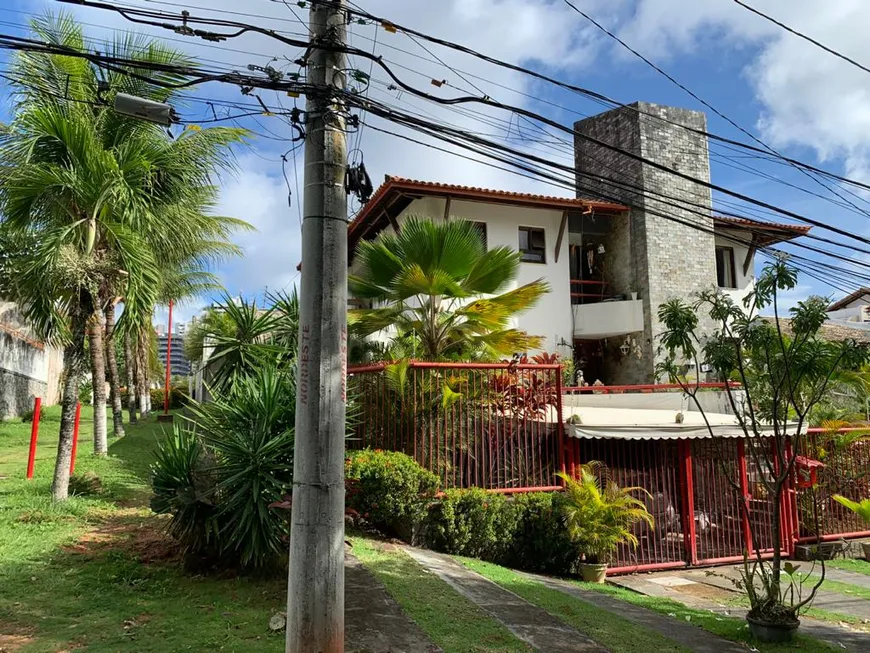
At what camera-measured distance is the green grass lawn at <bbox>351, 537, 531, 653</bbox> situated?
17.6 ft

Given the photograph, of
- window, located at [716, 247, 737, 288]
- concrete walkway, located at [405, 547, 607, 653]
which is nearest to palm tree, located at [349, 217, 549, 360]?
concrete walkway, located at [405, 547, 607, 653]

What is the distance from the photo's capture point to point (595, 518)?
370 inches

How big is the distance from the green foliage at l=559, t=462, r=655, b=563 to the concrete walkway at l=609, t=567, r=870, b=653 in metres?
0.71

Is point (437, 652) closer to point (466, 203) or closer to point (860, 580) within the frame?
point (860, 580)

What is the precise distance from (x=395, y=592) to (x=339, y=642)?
6.72 ft

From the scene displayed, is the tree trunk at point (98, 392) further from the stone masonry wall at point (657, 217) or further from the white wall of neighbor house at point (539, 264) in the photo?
the stone masonry wall at point (657, 217)

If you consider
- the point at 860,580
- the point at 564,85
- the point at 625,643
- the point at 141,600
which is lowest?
the point at 860,580

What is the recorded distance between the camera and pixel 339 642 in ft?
14.3

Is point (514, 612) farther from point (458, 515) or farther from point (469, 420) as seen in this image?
point (469, 420)

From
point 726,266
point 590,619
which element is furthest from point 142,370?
point 590,619

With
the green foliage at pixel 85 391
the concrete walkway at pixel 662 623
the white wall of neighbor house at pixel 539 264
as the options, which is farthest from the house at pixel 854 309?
the green foliage at pixel 85 391

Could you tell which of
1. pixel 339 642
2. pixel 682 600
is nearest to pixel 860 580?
pixel 682 600

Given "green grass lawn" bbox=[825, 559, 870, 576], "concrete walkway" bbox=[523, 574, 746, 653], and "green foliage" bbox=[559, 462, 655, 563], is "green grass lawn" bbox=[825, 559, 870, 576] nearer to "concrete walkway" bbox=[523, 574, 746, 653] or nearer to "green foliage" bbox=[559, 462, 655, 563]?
"green foliage" bbox=[559, 462, 655, 563]

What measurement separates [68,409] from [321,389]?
22.3 feet
